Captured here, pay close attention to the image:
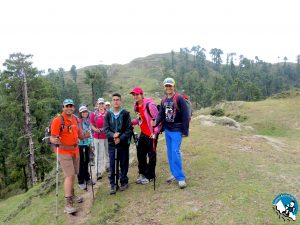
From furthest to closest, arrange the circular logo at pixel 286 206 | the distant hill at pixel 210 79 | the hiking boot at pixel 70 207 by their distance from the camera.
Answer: the distant hill at pixel 210 79, the hiking boot at pixel 70 207, the circular logo at pixel 286 206

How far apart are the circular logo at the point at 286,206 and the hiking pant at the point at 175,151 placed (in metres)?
2.39

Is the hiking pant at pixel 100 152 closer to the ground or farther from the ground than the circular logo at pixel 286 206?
farther from the ground

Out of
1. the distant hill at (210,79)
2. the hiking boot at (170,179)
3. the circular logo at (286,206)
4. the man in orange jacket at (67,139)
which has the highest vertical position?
the distant hill at (210,79)

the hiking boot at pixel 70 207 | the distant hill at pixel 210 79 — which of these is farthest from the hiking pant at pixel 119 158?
the distant hill at pixel 210 79

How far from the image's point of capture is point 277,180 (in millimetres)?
7809

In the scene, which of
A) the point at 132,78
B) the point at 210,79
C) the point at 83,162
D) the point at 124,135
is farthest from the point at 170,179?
the point at 132,78

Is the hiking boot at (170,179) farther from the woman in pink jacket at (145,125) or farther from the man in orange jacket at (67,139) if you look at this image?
A: the man in orange jacket at (67,139)

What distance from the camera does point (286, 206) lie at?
5.99 m

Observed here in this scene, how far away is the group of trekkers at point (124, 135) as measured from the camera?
7.30 metres

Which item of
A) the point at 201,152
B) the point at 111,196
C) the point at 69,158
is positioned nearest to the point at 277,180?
the point at 201,152

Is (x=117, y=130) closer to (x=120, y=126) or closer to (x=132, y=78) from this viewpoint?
(x=120, y=126)

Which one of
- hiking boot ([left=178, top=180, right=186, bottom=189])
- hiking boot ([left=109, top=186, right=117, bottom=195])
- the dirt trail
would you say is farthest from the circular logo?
the dirt trail

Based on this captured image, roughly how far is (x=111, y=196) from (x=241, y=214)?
3.71 metres

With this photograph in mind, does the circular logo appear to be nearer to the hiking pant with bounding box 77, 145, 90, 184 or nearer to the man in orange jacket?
the man in orange jacket
